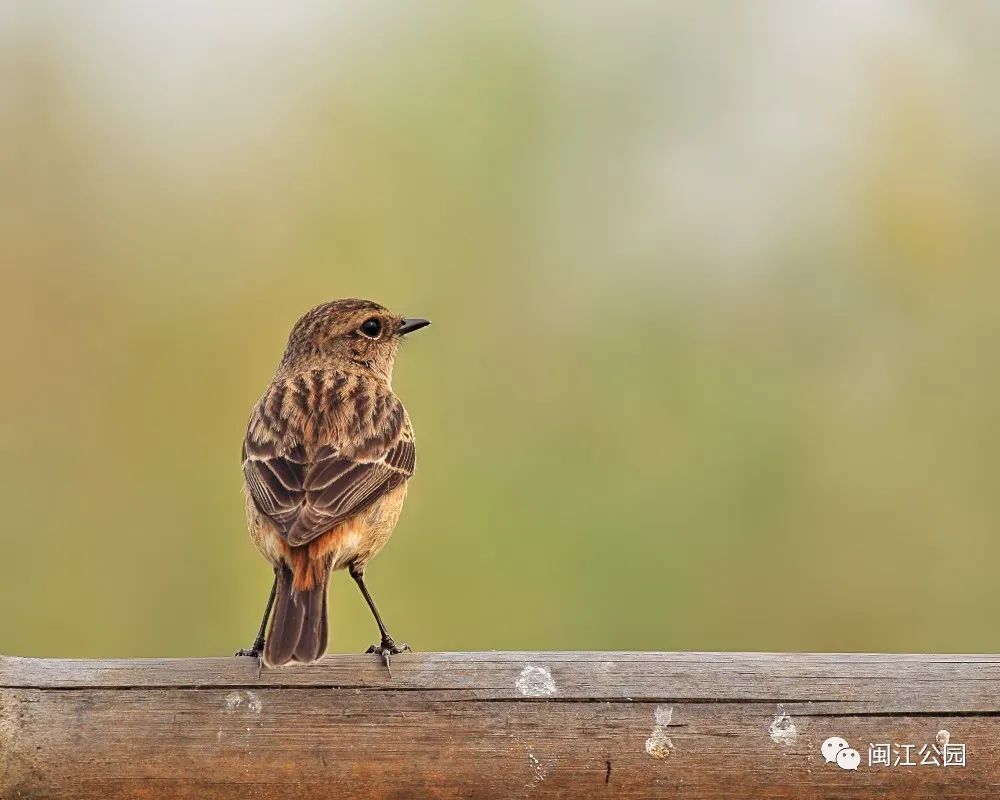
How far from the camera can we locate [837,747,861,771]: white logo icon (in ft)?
12.2

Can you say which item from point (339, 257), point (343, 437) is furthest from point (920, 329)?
point (343, 437)

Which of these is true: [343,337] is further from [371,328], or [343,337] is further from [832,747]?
[832,747]

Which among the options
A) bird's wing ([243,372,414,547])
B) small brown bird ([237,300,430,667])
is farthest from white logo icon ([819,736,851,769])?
bird's wing ([243,372,414,547])

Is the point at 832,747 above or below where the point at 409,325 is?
below

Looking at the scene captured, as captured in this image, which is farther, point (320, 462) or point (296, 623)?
point (320, 462)

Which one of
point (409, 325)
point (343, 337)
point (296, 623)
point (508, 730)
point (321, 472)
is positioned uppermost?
point (409, 325)

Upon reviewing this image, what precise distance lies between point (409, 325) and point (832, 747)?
3.47m

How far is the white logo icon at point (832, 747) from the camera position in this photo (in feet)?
12.3

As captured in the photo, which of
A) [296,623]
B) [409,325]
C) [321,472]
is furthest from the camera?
[409,325]

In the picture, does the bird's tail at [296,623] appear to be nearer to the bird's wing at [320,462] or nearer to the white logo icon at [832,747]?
the bird's wing at [320,462]

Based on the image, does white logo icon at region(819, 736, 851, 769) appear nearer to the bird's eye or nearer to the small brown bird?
the small brown bird

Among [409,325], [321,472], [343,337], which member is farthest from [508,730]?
[409,325]

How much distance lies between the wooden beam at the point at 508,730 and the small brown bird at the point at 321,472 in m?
0.33

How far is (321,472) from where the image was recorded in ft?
17.3
